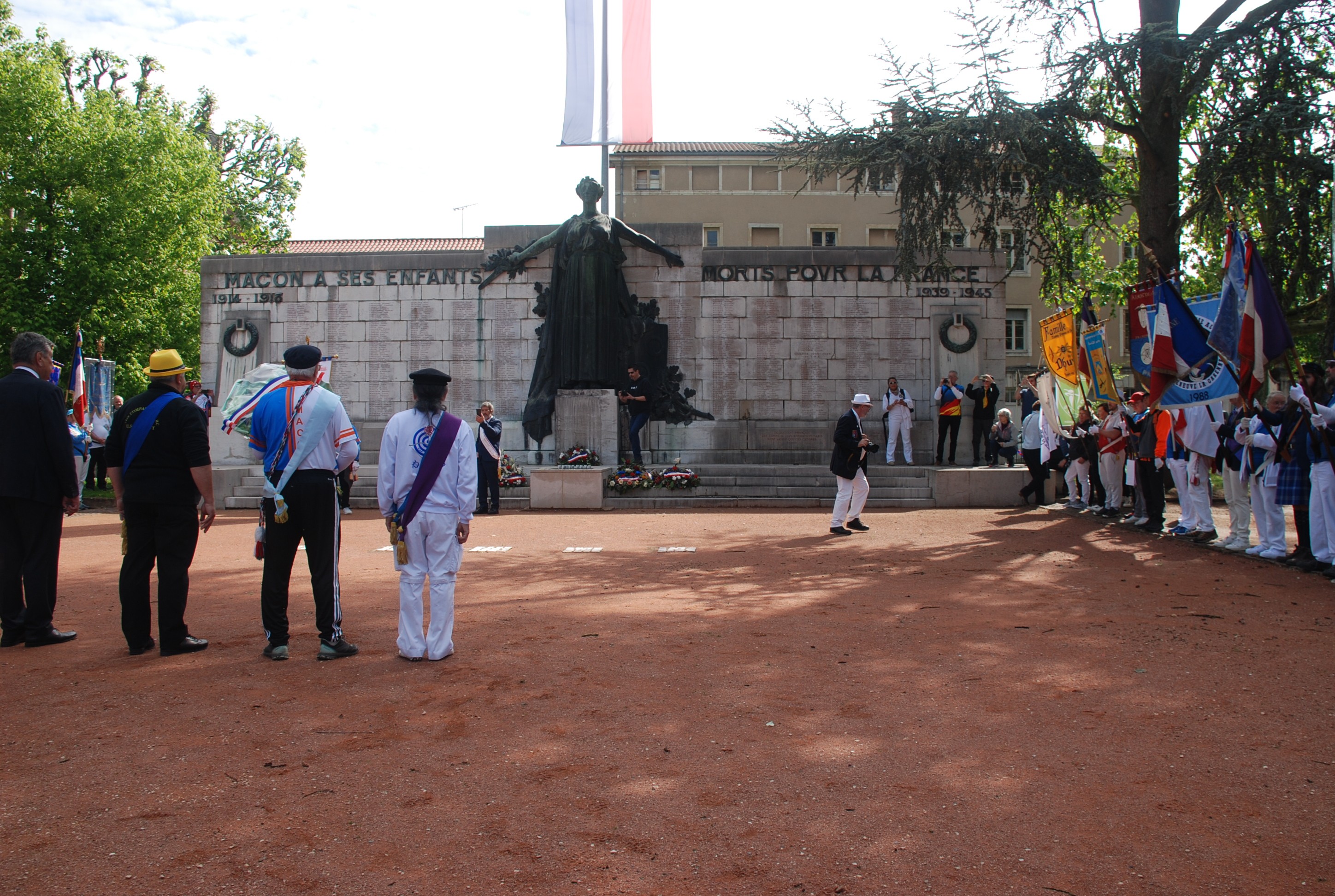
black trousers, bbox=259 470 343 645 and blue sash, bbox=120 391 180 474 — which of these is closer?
black trousers, bbox=259 470 343 645

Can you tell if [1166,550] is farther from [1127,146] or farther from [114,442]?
[1127,146]

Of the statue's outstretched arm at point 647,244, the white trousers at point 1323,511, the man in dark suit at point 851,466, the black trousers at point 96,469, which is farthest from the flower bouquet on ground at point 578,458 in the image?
the white trousers at point 1323,511

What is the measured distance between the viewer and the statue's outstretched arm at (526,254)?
2033cm

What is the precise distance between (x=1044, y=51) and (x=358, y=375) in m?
15.2

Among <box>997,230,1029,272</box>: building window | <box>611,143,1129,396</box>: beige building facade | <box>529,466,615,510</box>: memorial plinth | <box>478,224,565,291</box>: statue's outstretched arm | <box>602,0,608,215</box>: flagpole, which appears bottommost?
<box>529,466,615,510</box>: memorial plinth

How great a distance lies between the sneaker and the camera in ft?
19.5

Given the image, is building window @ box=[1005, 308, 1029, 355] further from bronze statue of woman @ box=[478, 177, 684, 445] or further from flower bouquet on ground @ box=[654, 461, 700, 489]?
flower bouquet on ground @ box=[654, 461, 700, 489]

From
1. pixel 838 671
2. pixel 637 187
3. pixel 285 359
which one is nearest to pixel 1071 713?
pixel 838 671

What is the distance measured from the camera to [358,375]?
21641 millimetres

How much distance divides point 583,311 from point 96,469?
11404mm

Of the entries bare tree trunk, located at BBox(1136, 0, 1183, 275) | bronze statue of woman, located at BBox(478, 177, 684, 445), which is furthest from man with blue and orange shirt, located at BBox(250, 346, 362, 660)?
bronze statue of woman, located at BBox(478, 177, 684, 445)

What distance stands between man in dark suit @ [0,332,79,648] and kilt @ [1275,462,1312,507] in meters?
10.9

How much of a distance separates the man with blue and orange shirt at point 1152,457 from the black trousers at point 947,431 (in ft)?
20.6

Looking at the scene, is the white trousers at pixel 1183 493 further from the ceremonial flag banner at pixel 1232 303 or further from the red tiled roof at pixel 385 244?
the red tiled roof at pixel 385 244
